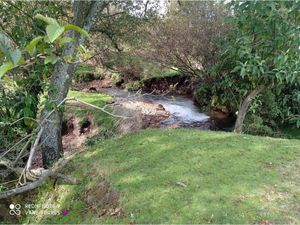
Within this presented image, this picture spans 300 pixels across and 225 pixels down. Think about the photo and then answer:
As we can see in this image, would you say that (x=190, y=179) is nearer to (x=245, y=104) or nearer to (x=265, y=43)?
(x=265, y=43)

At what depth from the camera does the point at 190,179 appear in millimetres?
3359

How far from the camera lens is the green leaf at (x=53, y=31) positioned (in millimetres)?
936

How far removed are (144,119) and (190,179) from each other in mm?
5375

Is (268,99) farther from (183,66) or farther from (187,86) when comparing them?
(187,86)

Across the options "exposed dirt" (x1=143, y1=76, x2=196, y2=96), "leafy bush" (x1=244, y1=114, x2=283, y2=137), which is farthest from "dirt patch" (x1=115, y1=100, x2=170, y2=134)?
"exposed dirt" (x1=143, y1=76, x2=196, y2=96)

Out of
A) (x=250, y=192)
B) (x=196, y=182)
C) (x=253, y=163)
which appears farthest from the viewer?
(x=253, y=163)

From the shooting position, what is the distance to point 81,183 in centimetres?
383

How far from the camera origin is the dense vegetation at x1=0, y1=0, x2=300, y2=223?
2852 mm

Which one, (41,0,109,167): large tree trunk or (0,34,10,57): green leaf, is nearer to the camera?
(0,34,10,57): green leaf

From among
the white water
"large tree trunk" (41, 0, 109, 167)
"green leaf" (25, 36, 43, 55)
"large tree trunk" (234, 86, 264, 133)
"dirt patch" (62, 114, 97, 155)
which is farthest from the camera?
the white water

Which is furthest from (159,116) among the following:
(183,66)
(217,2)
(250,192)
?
(250,192)

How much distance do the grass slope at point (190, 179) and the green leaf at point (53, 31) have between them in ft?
7.25

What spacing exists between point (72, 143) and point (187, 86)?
22.1 feet

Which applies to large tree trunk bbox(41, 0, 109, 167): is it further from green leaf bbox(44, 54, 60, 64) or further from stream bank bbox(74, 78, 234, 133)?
green leaf bbox(44, 54, 60, 64)
